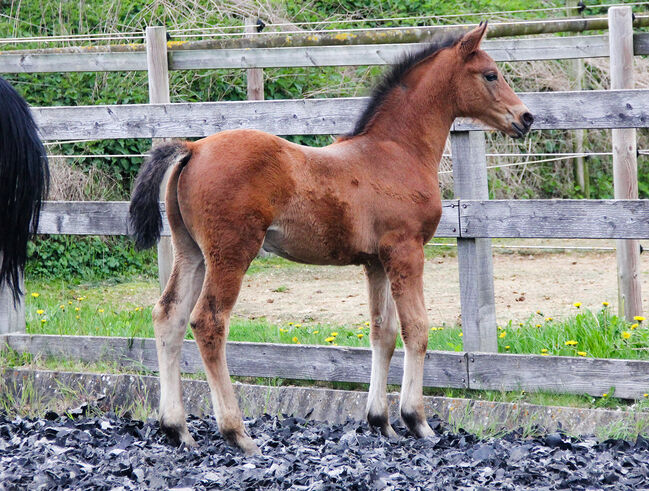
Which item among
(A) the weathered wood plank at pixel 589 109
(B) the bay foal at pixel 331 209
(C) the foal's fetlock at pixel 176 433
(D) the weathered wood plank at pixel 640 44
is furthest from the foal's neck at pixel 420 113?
(D) the weathered wood plank at pixel 640 44

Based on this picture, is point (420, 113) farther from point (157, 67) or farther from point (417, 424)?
point (157, 67)

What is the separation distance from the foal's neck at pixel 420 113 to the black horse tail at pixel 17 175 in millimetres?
1755

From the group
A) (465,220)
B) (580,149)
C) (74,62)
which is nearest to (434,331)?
(465,220)

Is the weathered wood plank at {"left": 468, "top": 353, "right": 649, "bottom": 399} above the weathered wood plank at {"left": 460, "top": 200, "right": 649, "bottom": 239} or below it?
below

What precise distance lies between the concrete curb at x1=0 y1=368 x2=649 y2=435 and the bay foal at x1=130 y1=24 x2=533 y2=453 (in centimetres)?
43

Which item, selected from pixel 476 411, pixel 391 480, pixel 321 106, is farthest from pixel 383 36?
pixel 391 480

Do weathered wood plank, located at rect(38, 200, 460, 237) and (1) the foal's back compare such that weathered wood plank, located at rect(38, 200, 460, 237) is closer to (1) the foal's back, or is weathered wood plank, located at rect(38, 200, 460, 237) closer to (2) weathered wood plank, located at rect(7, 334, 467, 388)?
(2) weathered wood plank, located at rect(7, 334, 467, 388)

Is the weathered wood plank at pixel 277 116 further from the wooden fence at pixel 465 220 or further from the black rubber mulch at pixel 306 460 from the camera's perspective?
the black rubber mulch at pixel 306 460

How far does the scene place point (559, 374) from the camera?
4711 millimetres

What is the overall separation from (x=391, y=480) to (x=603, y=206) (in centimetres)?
205

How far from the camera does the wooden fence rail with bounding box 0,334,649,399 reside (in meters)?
4.64

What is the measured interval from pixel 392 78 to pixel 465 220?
0.93 metres

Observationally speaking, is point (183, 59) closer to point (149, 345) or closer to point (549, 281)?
point (149, 345)

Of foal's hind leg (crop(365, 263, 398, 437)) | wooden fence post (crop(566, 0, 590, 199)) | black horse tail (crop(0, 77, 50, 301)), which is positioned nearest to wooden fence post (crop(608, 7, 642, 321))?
foal's hind leg (crop(365, 263, 398, 437))
